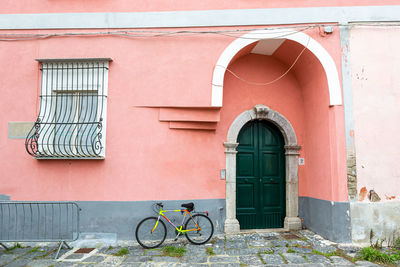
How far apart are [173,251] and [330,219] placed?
304cm

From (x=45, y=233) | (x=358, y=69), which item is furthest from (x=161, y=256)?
(x=358, y=69)

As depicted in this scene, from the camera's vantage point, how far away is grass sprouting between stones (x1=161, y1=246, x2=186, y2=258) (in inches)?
180

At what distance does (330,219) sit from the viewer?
17.1 feet

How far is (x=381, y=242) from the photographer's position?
16.2 feet

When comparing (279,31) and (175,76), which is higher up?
(279,31)

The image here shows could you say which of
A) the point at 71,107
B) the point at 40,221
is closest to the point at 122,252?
the point at 40,221

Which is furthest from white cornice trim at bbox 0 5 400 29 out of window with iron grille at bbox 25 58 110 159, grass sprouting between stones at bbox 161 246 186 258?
grass sprouting between stones at bbox 161 246 186 258

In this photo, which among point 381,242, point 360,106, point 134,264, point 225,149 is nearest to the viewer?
point 134,264

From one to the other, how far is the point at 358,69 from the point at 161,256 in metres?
5.09

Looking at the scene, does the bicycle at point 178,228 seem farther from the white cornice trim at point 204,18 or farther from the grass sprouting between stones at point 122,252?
the white cornice trim at point 204,18

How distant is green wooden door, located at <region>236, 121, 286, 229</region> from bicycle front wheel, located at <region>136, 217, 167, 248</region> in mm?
1875

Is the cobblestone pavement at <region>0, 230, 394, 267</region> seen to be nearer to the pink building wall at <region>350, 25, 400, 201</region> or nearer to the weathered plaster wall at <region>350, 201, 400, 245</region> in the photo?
the weathered plaster wall at <region>350, 201, 400, 245</region>

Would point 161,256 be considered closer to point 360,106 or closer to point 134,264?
point 134,264

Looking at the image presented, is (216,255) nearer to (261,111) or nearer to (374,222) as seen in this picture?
(374,222)
